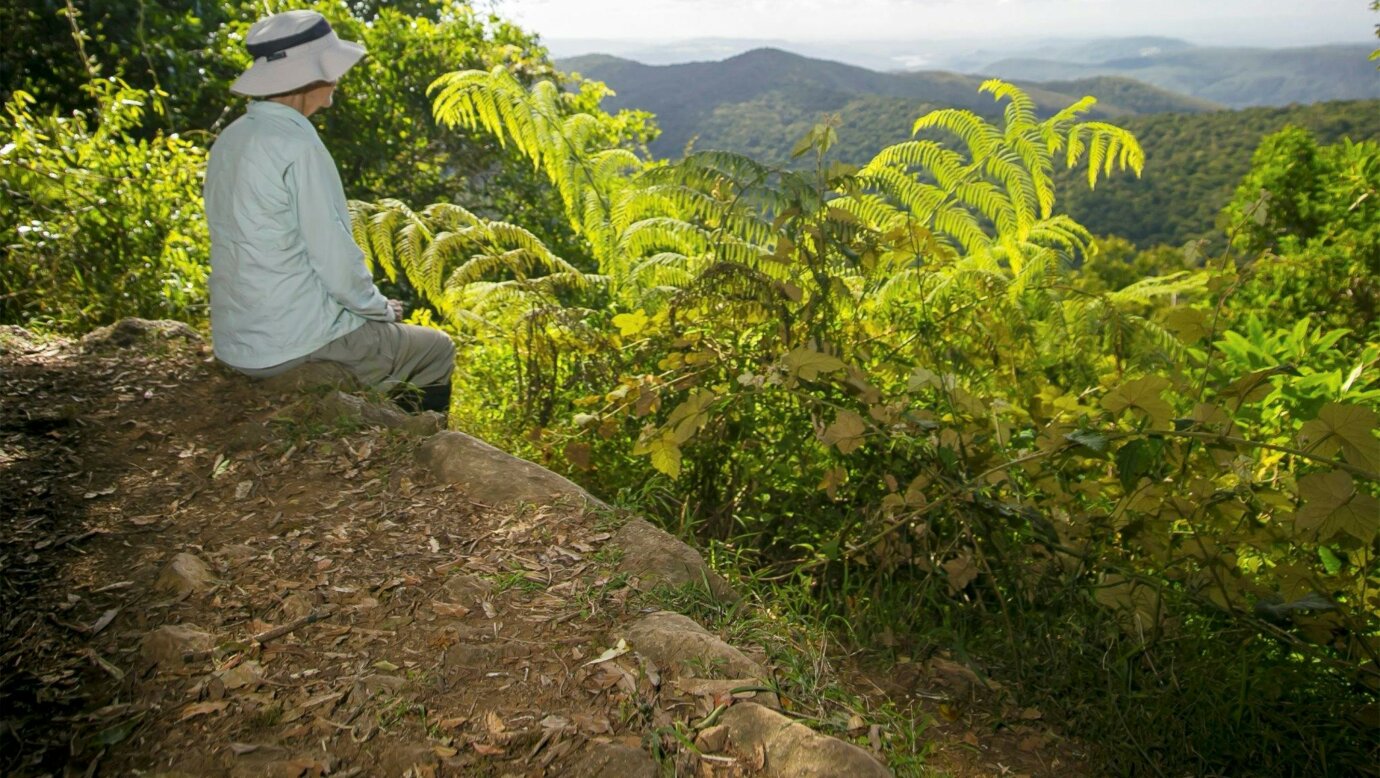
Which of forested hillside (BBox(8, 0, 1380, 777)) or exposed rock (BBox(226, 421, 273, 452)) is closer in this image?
forested hillside (BBox(8, 0, 1380, 777))

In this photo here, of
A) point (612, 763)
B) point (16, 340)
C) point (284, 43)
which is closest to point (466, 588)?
point (612, 763)

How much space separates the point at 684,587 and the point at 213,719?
1.12 m

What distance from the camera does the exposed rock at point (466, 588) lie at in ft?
7.99

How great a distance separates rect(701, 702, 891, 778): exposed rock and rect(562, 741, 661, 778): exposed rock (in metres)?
0.15

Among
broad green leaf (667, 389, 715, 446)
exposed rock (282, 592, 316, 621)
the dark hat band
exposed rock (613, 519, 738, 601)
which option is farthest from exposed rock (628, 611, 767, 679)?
the dark hat band

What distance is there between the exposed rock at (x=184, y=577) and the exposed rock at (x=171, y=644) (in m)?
0.21

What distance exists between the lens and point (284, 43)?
346 centimetres

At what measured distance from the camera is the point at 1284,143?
8570 millimetres

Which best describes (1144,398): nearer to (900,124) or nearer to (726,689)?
(726,689)

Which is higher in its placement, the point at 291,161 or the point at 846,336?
the point at 291,161

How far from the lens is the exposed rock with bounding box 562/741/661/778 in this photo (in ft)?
6.05

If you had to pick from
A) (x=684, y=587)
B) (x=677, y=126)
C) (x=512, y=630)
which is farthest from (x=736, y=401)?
(x=677, y=126)

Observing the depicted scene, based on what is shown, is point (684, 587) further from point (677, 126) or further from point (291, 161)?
point (677, 126)

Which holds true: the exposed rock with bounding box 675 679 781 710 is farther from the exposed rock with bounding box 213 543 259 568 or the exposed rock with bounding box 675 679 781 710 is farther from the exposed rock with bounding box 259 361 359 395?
the exposed rock with bounding box 259 361 359 395
